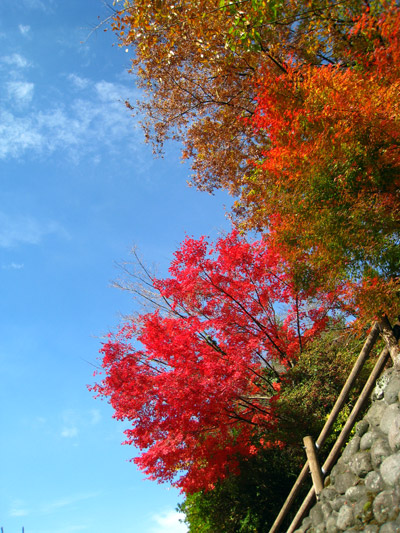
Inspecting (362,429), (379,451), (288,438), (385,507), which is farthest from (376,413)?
(288,438)

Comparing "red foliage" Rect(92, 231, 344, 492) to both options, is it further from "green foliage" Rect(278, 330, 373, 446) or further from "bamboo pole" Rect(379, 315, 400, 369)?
"bamboo pole" Rect(379, 315, 400, 369)

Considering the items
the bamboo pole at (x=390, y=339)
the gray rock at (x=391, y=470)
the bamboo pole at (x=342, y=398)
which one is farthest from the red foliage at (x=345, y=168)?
the gray rock at (x=391, y=470)

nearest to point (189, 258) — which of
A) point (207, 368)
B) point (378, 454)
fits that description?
point (207, 368)

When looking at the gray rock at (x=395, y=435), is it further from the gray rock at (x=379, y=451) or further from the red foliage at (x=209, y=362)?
the red foliage at (x=209, y=362)

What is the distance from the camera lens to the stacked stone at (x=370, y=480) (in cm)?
467

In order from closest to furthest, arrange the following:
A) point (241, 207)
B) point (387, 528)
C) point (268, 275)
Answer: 1. point (387, 528)
2. point (268, 275)
3. point (241, 207)

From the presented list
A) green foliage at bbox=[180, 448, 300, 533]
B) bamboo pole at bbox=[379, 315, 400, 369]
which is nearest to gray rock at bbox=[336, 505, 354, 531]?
bamboo pole at bbox=[379, 315, 400, 369]

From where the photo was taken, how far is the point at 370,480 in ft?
16.4

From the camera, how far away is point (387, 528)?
14.6 feet

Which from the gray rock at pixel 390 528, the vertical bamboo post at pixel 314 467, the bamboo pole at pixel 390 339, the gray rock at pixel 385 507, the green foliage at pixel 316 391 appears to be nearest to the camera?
the gray rock at pixel 390 528

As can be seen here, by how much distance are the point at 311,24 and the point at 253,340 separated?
24.0 feet

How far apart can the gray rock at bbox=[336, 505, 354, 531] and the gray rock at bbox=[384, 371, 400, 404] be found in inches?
53.1

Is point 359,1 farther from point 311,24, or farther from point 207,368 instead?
point 207,368

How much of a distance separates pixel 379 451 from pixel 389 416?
415 millimetres
